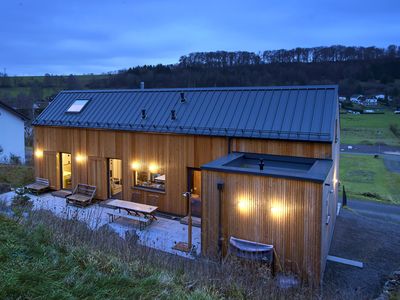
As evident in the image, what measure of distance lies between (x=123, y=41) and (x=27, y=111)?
54.3 feet

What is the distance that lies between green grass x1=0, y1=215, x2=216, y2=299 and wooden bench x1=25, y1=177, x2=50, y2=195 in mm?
10942

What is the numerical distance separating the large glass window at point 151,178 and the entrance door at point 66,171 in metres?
4.23

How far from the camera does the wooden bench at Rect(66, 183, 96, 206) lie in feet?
43.4

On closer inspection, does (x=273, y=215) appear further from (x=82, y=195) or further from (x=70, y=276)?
(x=82, y=195)

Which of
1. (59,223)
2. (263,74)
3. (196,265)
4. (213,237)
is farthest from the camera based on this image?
(263,74)

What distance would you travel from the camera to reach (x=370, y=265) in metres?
8.85

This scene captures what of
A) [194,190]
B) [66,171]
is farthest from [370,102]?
[66,171]

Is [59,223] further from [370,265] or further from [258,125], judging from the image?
[370,265]

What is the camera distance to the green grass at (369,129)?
4716cm

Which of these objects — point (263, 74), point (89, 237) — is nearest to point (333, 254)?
point (89, 237)

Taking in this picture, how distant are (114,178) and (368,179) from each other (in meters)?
21.5

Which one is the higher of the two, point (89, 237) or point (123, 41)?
point (123, 41)

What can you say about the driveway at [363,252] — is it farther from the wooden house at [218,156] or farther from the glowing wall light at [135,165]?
the glowing wall light at [135,165]

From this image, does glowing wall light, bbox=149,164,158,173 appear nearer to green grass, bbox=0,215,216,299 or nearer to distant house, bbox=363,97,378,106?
green grass, bbox=0,215,216,299
